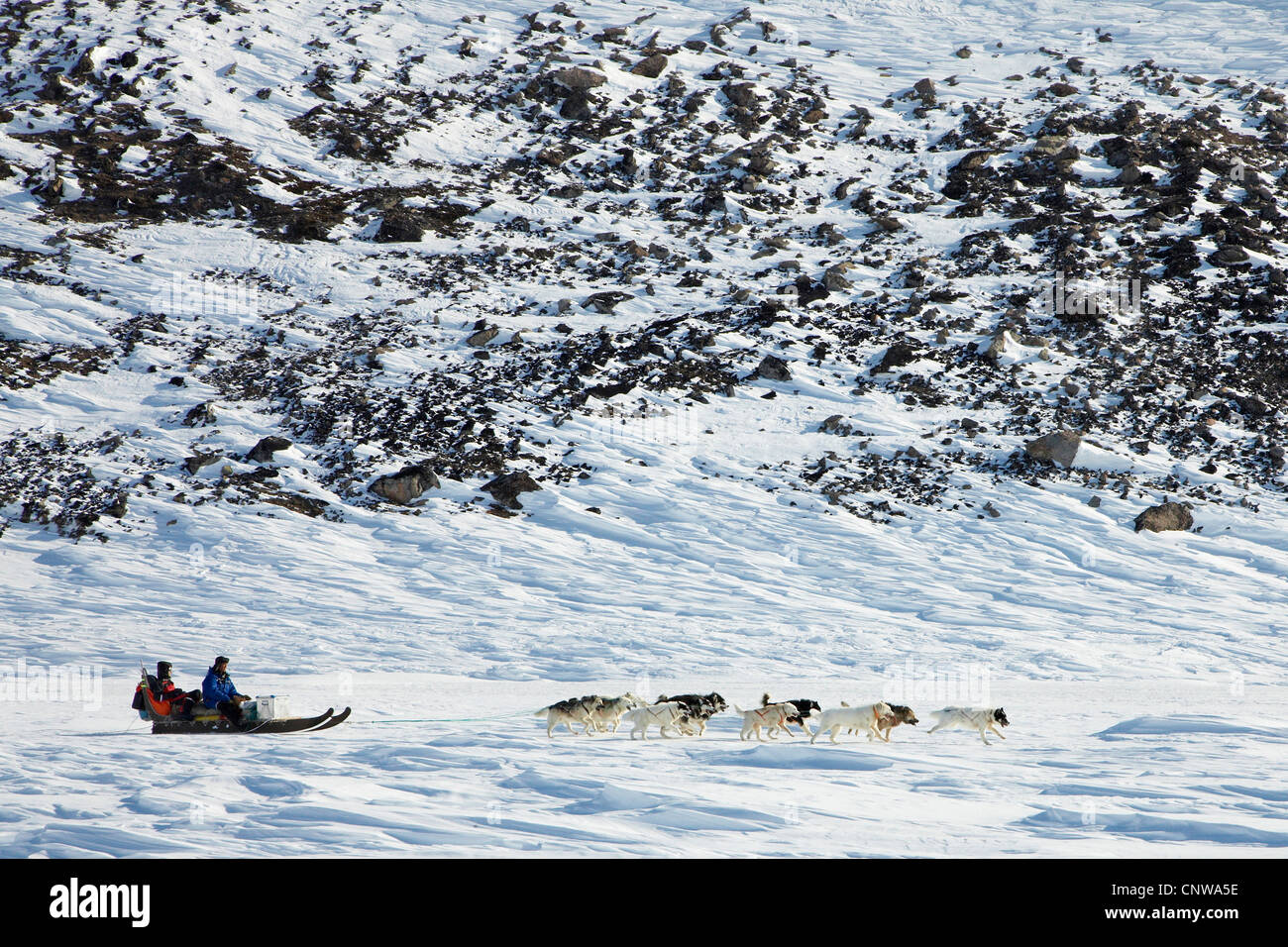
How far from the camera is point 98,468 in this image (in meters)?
20.8

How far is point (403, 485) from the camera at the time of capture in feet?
70.8

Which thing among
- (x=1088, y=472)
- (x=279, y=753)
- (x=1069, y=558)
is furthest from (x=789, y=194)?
(x=279, y=753)

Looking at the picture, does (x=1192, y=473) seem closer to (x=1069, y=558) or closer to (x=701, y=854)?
(x=1069, y=558)

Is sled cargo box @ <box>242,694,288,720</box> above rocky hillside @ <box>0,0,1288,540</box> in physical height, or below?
below

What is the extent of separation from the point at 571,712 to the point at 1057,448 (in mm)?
16945

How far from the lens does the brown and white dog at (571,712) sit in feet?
34.0

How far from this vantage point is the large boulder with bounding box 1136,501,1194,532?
68.0ft

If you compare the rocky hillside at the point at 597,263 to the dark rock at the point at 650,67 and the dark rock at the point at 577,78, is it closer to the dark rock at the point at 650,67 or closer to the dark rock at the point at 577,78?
the dark rock at the point at 650,67

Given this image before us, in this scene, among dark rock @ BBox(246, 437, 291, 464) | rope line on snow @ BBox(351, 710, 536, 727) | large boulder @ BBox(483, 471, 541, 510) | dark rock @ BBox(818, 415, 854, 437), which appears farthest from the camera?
dark rock @ BBox(818, 415, 854, 437)

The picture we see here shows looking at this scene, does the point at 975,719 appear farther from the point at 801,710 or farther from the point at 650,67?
the point at 650,67

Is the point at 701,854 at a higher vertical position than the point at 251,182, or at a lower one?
lower

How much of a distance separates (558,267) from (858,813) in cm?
2566

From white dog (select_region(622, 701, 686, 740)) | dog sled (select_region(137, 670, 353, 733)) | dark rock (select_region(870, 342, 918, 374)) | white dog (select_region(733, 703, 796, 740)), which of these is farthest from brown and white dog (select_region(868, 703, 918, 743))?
dark rock (select_region(870, 342, 918, 374))

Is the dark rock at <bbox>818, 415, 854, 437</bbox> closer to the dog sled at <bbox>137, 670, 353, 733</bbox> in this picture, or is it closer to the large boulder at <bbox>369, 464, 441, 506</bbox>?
the large boulder at <bbox>369, 464, 441, 506</bbox>
